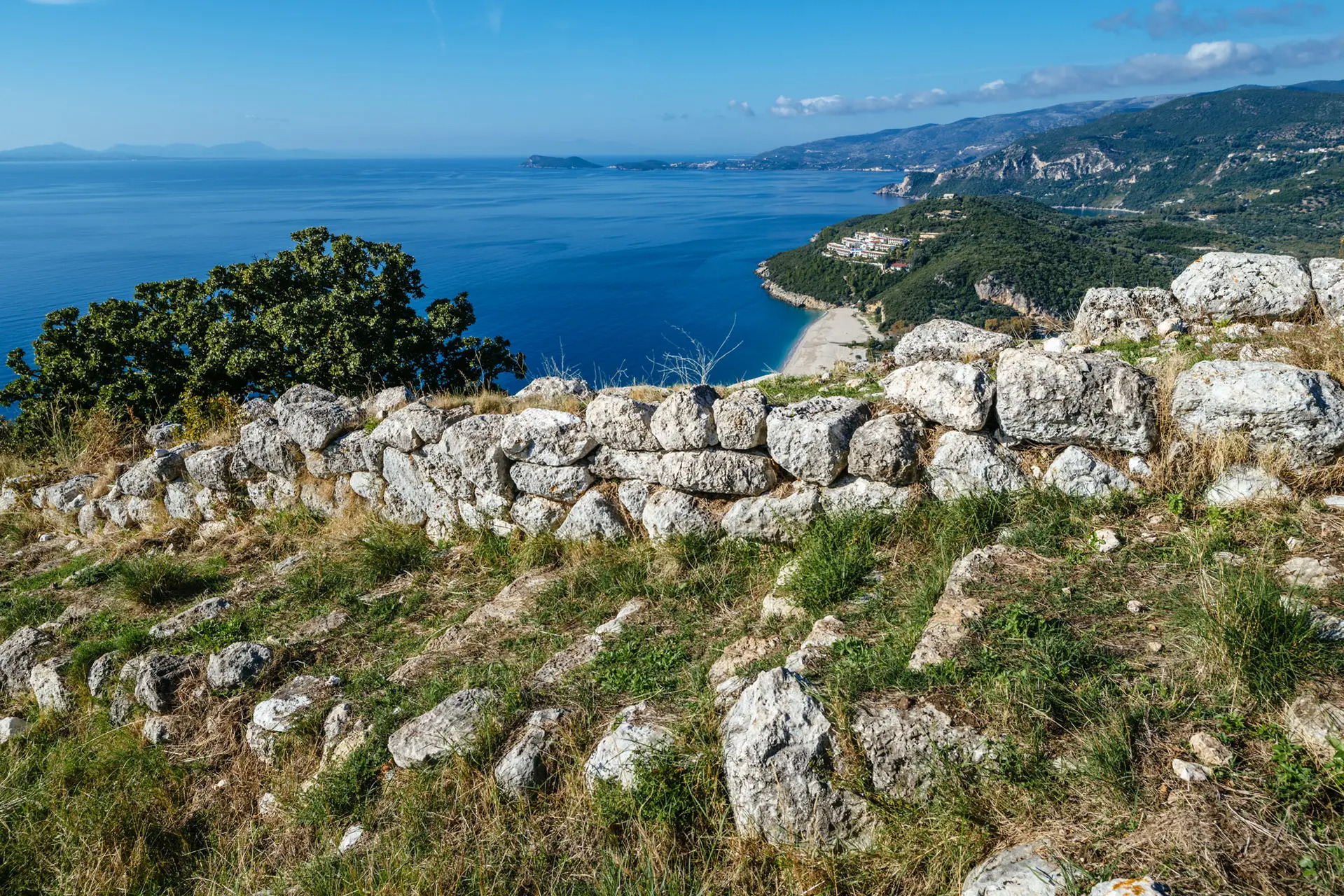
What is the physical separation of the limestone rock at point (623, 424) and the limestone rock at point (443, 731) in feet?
7.46

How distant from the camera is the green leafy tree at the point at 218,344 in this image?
1038 cm

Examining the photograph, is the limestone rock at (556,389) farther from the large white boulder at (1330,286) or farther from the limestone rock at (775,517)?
the large white boulder at (1330,286)

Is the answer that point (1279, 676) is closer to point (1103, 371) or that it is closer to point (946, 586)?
point (946, 586)

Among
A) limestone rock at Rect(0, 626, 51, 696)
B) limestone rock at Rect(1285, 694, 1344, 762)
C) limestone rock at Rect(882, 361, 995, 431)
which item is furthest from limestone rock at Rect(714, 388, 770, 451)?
limestone rock at Rect(0, 626, 51, 696)

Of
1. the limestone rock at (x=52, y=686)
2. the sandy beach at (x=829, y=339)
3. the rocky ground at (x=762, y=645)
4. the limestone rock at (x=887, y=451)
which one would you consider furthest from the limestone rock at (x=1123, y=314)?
the sandy beach at (x=829, y=339)

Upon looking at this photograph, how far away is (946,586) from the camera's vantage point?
357 cm

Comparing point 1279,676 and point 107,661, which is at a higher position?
point 1279,676

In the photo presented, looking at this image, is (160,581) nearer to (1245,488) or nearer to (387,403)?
(387,403)

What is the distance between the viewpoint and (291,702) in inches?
160

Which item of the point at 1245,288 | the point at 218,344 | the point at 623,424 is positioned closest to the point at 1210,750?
the point at 623,424

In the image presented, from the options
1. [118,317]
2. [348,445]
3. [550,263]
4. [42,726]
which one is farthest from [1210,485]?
[550,263]

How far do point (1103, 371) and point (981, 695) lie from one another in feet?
8.71

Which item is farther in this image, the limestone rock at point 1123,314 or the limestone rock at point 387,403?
the limestone rock at point 387,403

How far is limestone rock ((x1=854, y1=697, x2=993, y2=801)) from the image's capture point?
2.57 m
